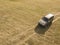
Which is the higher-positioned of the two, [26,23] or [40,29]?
[26,23]

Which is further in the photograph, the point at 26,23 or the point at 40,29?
the point at 26,23

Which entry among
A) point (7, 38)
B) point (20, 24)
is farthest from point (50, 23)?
point (7, 38)

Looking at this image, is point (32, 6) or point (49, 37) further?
point (32, 6)

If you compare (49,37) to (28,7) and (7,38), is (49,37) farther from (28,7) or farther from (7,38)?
(28,7)

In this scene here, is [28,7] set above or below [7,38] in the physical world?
above

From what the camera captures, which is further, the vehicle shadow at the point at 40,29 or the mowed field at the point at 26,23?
the vehicle shadow at the point at 40,29

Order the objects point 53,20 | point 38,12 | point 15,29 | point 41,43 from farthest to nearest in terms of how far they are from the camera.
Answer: point 38,12, point 53,20, point 15,29, point 41,43

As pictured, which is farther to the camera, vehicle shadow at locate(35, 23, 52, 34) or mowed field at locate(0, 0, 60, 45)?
vehicle shadow at locate(35, 23, 52, 34)

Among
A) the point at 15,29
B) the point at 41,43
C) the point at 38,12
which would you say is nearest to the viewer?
the point at 41,43
